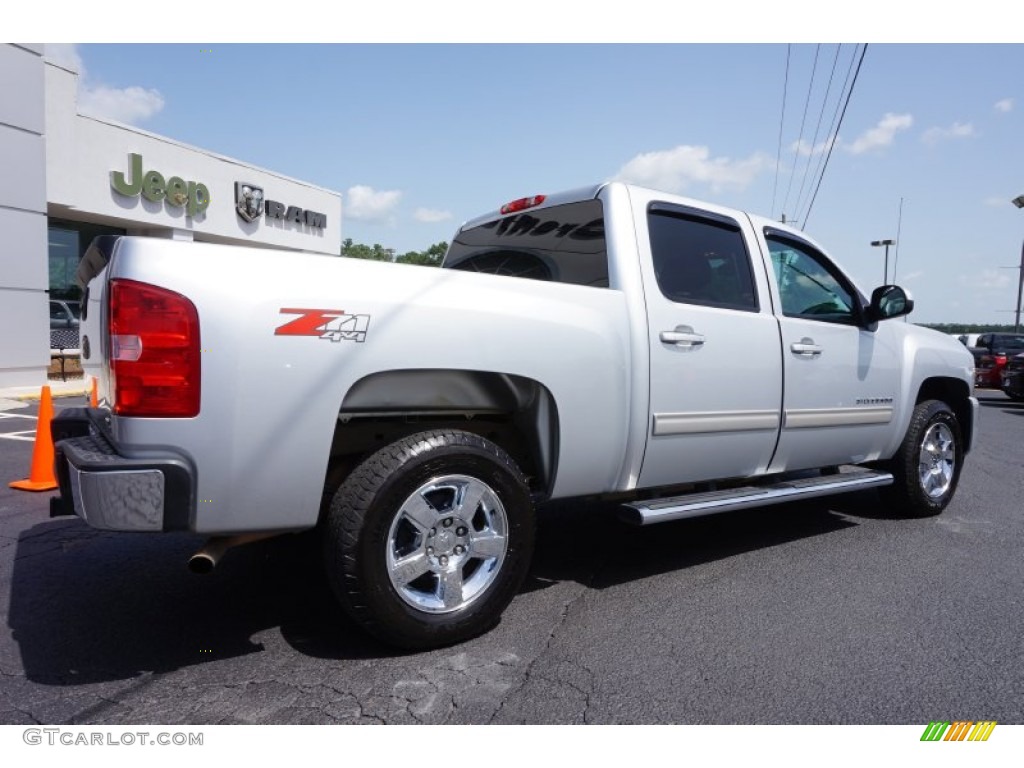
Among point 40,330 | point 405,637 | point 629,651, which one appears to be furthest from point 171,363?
point 40,330

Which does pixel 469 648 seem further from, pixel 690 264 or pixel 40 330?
pixel 40 330

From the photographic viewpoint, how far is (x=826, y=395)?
176 inches

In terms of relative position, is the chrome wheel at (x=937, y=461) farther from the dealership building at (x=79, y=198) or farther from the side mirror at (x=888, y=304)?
the dealership building at (x=79, y=198)

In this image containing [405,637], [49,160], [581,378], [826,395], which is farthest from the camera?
[49,160]

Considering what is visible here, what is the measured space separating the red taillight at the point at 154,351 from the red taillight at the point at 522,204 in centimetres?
236

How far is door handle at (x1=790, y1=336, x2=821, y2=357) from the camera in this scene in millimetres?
4270

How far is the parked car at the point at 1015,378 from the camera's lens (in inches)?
612

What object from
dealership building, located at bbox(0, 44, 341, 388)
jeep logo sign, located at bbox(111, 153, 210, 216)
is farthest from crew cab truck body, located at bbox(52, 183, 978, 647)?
jeep logo sign, located at bbox(111, 153, 210, 216)

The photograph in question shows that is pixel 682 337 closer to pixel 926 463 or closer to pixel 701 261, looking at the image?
pixel 701 261

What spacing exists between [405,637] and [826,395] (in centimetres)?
295

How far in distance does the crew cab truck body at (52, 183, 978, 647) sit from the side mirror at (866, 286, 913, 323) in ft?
0.06

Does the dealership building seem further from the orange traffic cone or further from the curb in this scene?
the orange traffic cone

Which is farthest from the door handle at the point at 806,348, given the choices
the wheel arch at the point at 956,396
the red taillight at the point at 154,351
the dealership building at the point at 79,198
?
the dealership building at the point at 79,198

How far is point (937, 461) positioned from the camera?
5496mm
